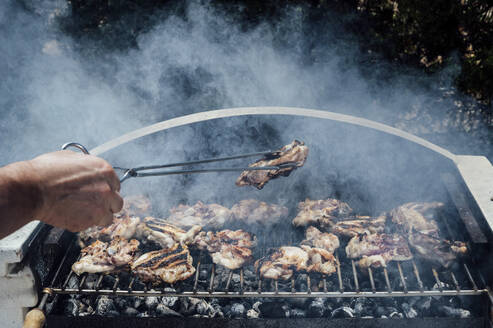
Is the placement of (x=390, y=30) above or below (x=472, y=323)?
above

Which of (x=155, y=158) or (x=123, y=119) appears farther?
(x=123, y=119)

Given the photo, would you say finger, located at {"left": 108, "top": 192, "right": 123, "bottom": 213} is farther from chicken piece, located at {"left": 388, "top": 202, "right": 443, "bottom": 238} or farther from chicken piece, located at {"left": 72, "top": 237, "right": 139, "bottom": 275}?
chicken piece, located at {"left": 388, "top": 202, "right": 443, "bottom": 238}

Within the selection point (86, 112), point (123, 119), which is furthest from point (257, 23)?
point (86, 112)

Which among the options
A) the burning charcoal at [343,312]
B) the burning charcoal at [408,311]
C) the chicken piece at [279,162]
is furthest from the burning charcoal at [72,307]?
the burning charcoal at [408,311]

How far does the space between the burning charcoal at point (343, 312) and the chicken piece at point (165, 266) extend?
3.58 feet

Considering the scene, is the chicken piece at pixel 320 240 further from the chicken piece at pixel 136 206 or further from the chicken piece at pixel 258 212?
the chicken piece at pixel 136 206

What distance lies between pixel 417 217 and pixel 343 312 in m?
0.99

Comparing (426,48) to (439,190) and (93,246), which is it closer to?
(439,190)

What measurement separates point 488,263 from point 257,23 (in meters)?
5.73

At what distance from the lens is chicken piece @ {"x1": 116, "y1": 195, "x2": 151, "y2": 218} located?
131 inches

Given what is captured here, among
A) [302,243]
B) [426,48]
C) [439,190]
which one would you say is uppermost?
[426,48]

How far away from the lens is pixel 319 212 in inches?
128

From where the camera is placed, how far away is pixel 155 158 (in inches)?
141

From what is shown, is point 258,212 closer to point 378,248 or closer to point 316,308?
point 316,308
